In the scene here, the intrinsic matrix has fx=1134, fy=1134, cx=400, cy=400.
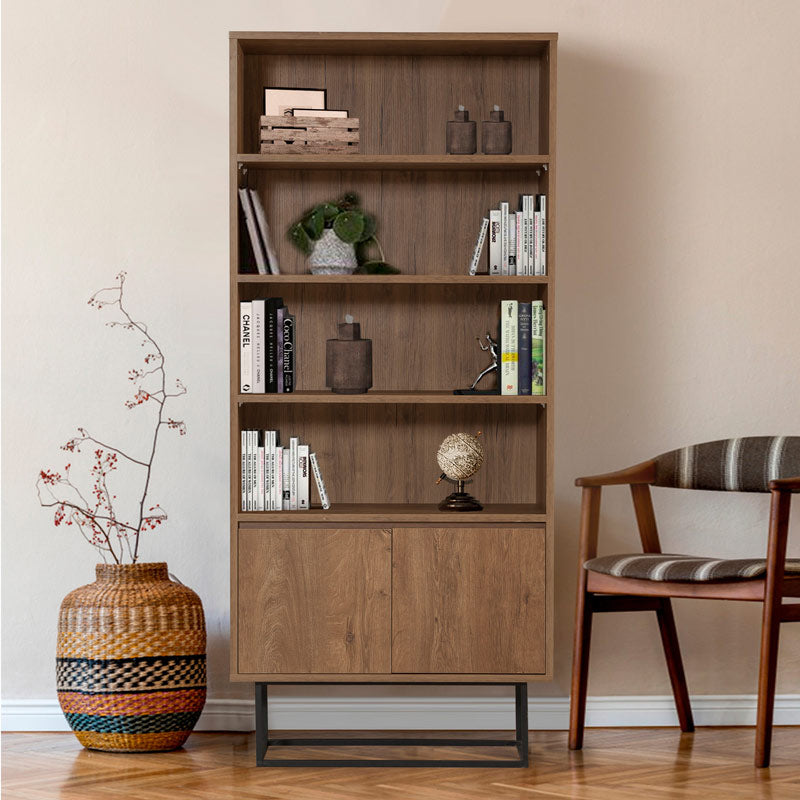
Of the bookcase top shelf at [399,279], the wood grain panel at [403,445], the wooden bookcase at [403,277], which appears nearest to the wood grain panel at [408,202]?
the wooden bookcase at [403,277]

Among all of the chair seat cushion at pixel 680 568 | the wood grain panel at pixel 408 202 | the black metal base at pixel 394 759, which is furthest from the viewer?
the wood grain panel at pixel 408 202

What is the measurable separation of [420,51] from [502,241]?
0.67m

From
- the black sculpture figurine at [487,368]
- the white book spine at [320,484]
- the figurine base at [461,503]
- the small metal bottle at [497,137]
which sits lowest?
the figurine base at [461,503]

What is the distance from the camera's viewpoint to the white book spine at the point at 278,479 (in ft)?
10.4

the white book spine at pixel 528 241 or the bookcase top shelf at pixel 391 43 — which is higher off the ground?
the bookcase top shelf at pixel 391 43

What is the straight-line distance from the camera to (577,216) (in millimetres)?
3611

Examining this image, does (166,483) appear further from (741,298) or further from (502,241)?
(741,298)

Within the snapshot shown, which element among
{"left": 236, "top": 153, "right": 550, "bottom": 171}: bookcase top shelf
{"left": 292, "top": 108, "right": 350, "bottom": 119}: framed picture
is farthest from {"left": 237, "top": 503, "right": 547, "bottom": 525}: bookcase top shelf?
{"left": 292, "top": 108, "right": 350, "bottom": 119}: framed picture

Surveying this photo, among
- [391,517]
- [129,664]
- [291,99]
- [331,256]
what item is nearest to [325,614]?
[391,517]

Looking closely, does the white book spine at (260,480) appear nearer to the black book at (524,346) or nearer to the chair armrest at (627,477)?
the black book at (524,346)

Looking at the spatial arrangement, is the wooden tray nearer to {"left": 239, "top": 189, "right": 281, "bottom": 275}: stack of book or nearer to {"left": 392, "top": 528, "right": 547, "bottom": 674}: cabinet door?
{"left": 239, "top": 189, "right": 281, "bottom": 275}: stack of book

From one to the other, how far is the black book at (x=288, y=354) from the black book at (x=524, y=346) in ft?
2.09

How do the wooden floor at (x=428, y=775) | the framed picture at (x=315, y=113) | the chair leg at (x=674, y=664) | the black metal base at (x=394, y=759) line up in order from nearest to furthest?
the wooden floor at (x=428, y=775), the black metal base at (x=394, y=759), the framed picture at (x=315, y=113), the chair leg at (x=674, y=664)

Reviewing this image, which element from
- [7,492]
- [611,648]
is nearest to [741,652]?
[611,648]
